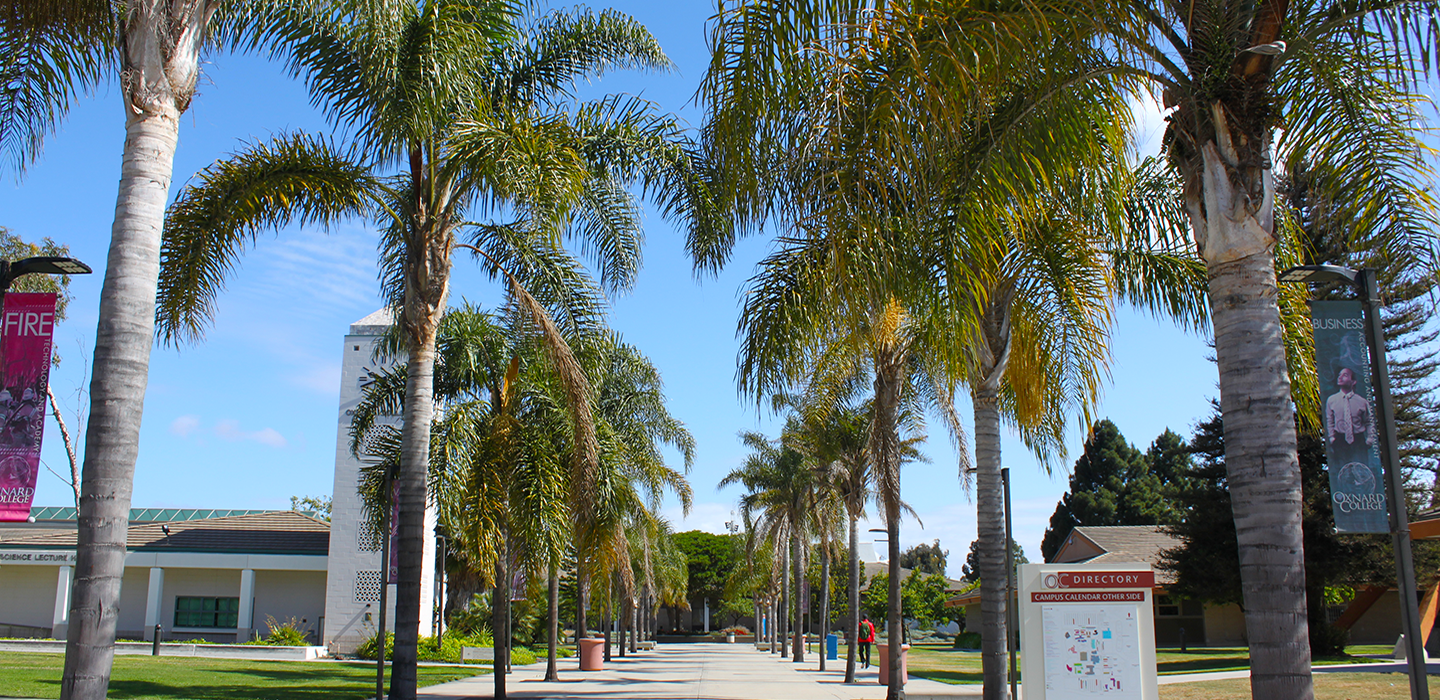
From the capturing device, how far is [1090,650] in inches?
407

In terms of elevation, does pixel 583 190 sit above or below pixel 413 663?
above

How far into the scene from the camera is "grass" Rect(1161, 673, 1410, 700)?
51.3 ft

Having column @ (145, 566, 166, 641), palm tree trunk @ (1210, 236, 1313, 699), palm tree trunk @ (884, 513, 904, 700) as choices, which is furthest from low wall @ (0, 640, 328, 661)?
palm tree trunk @ (1210, 236, 1313, 699)

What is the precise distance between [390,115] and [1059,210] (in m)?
7.15

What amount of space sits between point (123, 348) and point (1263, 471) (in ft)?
24.2

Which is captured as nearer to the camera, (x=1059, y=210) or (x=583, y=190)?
(x=1059, y=210)

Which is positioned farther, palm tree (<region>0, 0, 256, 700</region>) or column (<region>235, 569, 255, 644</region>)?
column (<region>235, 569, 255, 644</region>)

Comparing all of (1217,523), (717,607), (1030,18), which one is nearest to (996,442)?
(1030,18)

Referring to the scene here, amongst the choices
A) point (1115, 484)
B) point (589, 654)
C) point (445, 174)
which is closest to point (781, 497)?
point (589, 654)

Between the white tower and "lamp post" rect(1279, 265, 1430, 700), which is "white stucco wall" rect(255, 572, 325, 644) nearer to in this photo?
the white tower

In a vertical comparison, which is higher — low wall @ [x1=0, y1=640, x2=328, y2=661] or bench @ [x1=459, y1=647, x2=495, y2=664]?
low wall @ [x1=0, y1=640, x2=328, y2=661]

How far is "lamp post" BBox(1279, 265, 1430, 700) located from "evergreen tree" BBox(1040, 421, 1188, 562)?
6531 centimetres

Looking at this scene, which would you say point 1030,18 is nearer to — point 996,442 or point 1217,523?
point 996,442

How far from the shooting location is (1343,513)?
7137 millimetres
